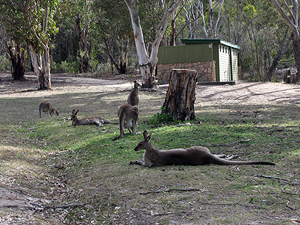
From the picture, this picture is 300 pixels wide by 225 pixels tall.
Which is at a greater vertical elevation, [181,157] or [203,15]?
[203,15]

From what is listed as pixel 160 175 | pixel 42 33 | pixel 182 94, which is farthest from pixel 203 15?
pixel 160 175

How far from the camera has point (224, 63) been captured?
28.5 m

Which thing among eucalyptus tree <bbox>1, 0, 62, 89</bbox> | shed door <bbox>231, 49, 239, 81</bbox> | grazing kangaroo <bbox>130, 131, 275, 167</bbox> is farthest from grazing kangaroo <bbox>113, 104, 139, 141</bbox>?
shed door <bbox>231, 49, 239, 81</bbox>

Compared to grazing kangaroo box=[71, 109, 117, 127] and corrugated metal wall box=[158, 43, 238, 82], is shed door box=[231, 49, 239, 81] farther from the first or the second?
grazing kangaroo box=[71, 109, 117, 127]

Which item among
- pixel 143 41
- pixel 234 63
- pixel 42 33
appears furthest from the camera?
pixel 234 63

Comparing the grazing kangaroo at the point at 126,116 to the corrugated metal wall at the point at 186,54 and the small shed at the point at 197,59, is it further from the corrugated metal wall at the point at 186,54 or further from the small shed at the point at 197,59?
the corrugated metal wall at the point at 186,54

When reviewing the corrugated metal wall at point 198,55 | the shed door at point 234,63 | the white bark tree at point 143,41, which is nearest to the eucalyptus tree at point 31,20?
the white bark tree at point 143,41

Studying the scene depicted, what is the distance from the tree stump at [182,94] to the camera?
1006 cm

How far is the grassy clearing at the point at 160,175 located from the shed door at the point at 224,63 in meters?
17.1

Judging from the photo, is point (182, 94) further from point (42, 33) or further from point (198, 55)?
point (42, 33)

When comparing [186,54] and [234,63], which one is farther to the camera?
[234,63]

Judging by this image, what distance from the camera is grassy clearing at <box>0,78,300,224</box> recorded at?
410cm

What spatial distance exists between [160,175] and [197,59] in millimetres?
20820

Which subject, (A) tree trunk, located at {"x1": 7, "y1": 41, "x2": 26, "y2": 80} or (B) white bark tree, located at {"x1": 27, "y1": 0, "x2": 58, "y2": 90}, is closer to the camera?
(B) white bark tree, located at {"x1": 27, "y1": 0, "x2": 58, "y2": 90}
